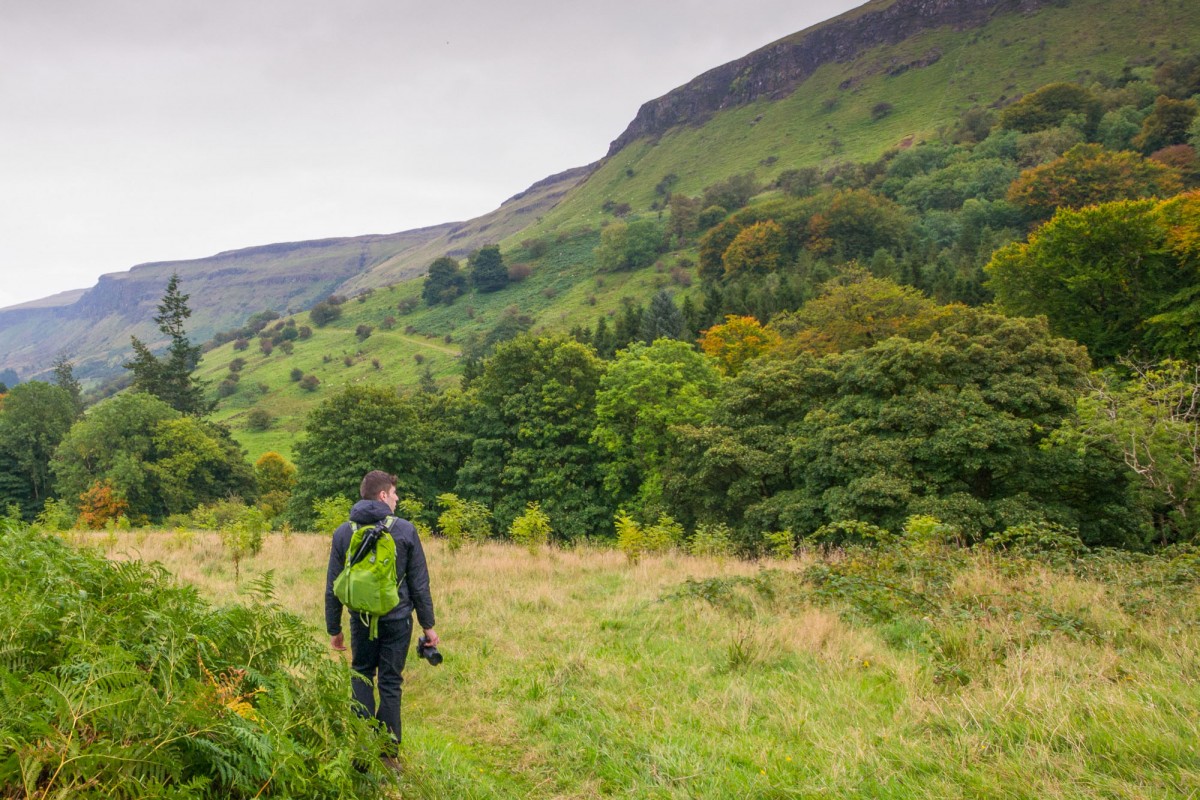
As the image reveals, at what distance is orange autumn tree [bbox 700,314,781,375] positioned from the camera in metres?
39.7

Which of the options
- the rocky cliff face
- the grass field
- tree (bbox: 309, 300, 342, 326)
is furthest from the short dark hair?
the rocky cliff face

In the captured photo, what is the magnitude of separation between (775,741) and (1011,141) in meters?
94.7

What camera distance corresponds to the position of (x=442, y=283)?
335ft

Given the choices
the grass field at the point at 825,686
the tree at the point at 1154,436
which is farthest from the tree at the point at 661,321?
the grass field at the point at 825,686

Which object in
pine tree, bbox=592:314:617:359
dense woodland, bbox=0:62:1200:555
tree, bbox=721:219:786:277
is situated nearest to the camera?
dense woodland, bbox=0:62:1200:555

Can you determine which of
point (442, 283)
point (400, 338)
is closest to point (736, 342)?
point (400, 338)

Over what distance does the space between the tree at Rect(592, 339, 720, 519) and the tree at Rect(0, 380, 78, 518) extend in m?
44.1

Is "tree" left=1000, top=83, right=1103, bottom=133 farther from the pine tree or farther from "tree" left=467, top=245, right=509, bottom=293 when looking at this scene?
"tree" left=467, top=245, right=509, bottom=293

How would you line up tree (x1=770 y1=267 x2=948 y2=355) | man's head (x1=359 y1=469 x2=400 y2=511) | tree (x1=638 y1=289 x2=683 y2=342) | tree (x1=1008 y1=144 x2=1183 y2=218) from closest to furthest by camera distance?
man's head (x1=359 y1=469 x2=400 y2=511), tree (x1=770 y1=267 x2=948 y2=355), tree (x1=1008 y1=144 x2=1183 y2=218), tree (x1=638 y1=289 x2=683 y2=342)

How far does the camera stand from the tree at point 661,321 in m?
50.1

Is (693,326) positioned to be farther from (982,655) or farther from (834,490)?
(982,655)

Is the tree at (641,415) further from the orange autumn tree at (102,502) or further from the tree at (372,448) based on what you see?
the orange autumn tree at (102,502)

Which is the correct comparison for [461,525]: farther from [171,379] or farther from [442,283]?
[442,283]

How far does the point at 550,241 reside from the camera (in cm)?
11400
